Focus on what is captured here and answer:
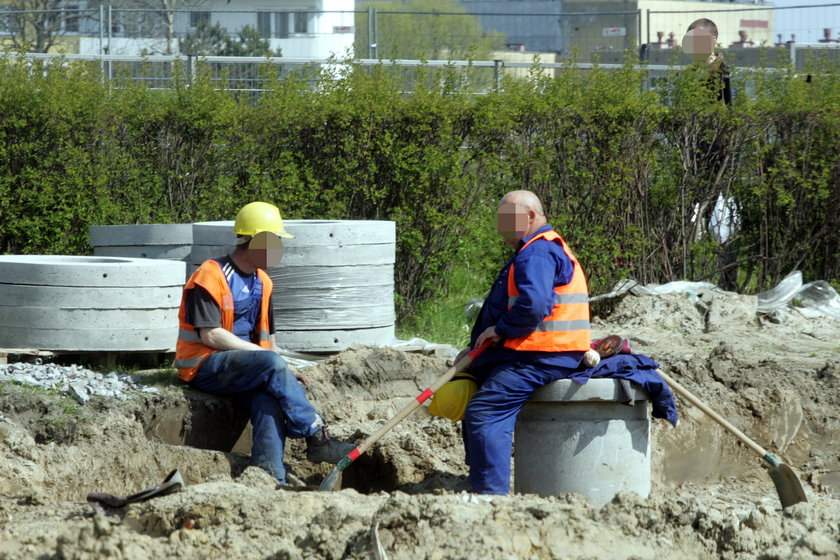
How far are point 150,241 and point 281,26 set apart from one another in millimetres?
14203

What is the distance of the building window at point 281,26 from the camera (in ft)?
70.0

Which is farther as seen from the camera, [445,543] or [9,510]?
[9,510]

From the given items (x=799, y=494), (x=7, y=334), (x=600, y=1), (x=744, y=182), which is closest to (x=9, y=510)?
(x=7, y=334)

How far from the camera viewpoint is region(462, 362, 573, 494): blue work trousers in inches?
218

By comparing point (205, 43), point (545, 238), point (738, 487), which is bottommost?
point (738, 487)

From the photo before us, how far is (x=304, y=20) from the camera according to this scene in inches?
904

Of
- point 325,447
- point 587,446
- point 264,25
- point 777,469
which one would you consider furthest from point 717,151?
point 264,25

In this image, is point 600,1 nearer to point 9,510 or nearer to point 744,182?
point 744,182

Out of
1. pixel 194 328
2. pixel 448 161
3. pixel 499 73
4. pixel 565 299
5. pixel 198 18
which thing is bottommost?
pixel 194 328

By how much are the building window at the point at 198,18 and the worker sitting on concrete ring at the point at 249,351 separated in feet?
55.3

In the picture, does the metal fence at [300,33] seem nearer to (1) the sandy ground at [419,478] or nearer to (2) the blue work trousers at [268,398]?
(1) the sandy ground at [419,478]

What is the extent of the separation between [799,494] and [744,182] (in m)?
5.69

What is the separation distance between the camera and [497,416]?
5582 mm

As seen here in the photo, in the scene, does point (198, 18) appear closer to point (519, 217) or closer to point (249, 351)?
point (249, 351)
